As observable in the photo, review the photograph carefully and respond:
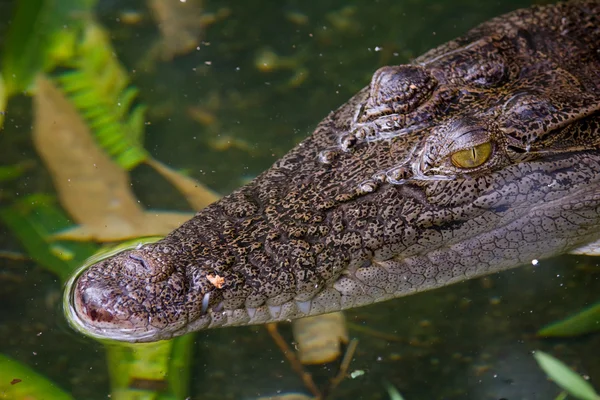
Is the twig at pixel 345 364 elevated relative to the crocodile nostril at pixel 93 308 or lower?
lower

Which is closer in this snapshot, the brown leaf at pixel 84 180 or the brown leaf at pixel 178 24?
the brown leaf at pixel 84 180

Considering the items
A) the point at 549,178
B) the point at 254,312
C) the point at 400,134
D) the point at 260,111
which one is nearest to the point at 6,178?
the point at 260,111

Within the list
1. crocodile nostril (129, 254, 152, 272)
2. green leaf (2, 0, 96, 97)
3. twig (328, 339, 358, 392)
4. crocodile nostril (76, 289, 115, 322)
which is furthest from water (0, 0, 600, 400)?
crocodile nostril (129, 254, 152, 272)

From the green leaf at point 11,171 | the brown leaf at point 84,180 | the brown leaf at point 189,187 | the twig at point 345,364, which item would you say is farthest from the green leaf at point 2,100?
the twig at point 345,364

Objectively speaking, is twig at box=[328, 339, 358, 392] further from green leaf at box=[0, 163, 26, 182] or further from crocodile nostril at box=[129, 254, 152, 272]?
green leaf at box=[0, 163, 26, 182]

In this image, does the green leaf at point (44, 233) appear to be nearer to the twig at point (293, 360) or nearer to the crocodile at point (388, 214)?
the crocodile at point (388, 214)

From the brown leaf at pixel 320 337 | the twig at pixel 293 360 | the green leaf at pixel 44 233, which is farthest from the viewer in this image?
the green leaf at pixel 44 233

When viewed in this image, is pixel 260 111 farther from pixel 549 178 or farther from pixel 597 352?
pixel 597 352
